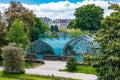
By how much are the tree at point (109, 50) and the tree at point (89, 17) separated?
62.0m

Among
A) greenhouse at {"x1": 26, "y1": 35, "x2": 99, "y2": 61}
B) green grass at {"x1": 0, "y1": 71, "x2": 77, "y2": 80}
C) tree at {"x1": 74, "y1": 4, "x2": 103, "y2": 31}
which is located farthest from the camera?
tree at {"x1": 74, "y1": 4, "x2": 103, "y2": 31}

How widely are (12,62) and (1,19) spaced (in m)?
13.2

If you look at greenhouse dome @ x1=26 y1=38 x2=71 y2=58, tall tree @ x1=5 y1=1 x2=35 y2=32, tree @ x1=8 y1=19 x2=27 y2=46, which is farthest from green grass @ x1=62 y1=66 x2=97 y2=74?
tall tree @ x1=5 y1=1 x2=35 y2=32

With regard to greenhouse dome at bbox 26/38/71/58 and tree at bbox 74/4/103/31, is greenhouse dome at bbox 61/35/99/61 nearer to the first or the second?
greenhouse dome at bbox 26/38/71/58

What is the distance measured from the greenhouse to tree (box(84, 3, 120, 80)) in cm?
3076

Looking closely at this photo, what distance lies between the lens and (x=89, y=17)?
81500mm

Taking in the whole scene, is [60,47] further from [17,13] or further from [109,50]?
[109,50]

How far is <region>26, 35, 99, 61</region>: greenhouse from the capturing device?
163ft

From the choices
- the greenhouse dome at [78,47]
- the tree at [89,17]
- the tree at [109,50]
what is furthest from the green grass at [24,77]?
the tree at [89,17]

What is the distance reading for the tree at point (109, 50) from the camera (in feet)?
55.0

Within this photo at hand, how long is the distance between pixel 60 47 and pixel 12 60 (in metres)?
18.6

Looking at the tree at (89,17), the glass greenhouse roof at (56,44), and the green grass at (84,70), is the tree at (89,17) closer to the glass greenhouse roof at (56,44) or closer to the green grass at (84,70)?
the glass greenhouse roof at (56,44)

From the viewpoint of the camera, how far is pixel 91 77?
1416 inches

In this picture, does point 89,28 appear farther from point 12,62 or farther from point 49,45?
point 12,62
